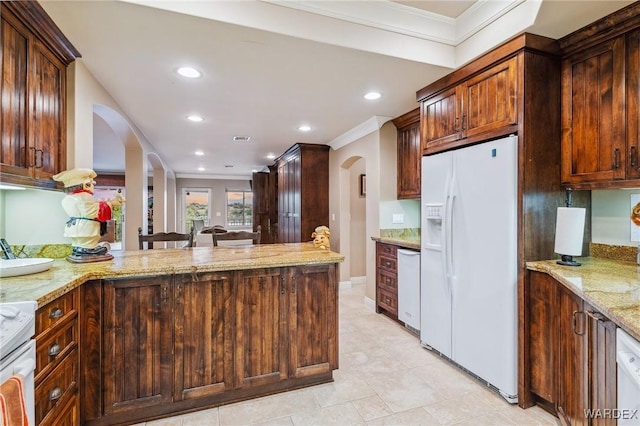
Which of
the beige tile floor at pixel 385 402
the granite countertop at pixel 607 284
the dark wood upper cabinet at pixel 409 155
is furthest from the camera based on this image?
the dark wood upper cabinet at pixel 409 155

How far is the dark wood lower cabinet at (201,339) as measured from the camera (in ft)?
6.11

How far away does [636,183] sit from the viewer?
1.82m

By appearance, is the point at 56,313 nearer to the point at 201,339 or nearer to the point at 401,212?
the point at 201,339

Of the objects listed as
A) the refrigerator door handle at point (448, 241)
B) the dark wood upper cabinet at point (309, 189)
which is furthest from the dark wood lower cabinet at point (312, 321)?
the dark wood upper cabinet at point (309, 189)

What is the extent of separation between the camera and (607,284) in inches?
63.6

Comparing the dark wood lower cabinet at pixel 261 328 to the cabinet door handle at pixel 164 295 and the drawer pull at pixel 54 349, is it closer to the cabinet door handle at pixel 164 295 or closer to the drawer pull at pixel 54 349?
the cabinet door handle at pixel 164 295

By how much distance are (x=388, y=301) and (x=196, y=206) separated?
29.3 ft

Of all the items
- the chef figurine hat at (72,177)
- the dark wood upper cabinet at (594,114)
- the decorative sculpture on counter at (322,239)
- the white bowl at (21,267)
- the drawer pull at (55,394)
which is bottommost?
the drawer pull at (55,394)

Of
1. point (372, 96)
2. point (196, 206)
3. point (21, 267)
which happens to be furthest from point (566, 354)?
point (196, 206)

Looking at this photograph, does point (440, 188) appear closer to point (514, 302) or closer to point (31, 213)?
point (514, 302)

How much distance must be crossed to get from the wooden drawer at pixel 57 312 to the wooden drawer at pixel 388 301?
2988mm

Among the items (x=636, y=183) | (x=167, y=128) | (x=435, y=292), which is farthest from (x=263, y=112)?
(x=636, y=183)

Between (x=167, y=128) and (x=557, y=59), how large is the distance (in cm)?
436

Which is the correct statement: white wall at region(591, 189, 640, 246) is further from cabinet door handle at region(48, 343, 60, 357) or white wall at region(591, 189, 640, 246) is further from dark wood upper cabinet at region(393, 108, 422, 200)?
cabinet door handle at region(48, 343, 60, 357)
